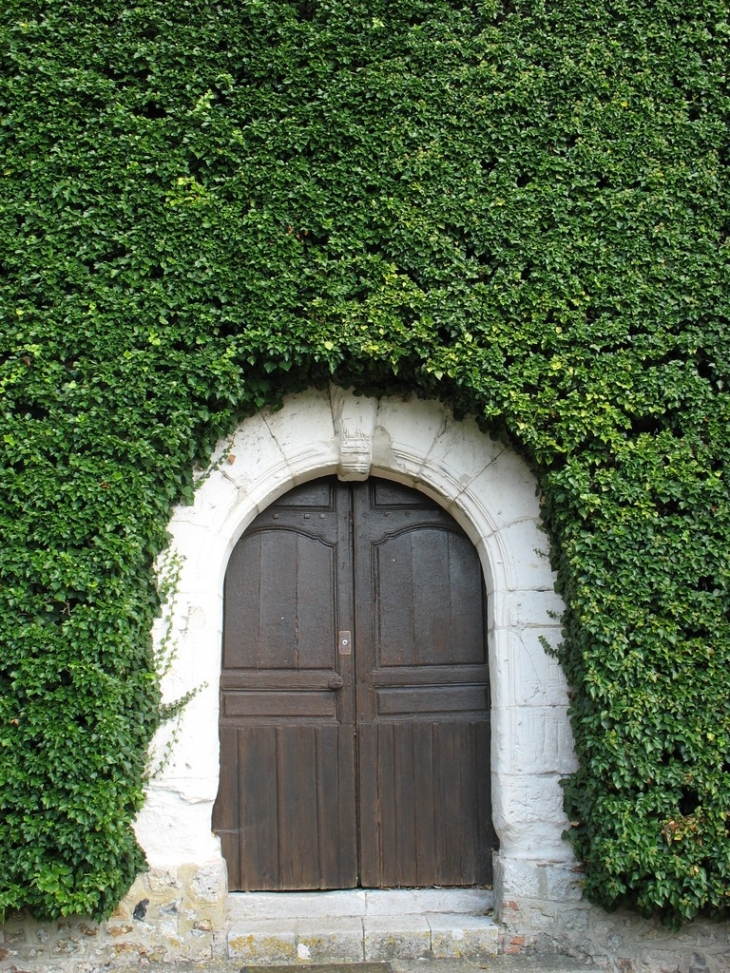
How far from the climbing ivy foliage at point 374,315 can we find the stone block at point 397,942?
2.62 feet

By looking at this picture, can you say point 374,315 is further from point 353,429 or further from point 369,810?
point 369,810

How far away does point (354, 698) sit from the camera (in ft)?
14.4

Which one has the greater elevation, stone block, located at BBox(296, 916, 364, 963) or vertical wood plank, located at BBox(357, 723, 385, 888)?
vertical wood plank, located at BBox(357, 723, 385, 888)

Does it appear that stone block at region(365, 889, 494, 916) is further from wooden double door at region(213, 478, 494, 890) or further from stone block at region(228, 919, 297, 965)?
stone block at region(228, 919, 297, 965)

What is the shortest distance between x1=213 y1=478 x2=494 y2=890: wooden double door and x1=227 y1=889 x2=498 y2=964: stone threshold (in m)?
0.08

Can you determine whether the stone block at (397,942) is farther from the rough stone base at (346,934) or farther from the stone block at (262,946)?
the stone block at (262,946)

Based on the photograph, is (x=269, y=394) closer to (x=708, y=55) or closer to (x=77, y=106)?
(x=77, y=106)

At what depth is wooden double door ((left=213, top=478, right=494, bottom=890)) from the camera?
427 centimetres

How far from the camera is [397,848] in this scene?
4293 mm

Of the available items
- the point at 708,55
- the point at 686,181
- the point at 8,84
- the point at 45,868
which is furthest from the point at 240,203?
the point at 45,868

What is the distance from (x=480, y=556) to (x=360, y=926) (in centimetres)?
178

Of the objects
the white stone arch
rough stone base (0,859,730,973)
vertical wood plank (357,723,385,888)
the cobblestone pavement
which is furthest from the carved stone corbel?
the cobblestone pavement

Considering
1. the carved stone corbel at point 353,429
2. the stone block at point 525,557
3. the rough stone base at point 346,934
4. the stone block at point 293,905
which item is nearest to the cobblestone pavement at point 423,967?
the rough stone base at point 346,934

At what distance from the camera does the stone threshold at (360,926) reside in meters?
3.92
